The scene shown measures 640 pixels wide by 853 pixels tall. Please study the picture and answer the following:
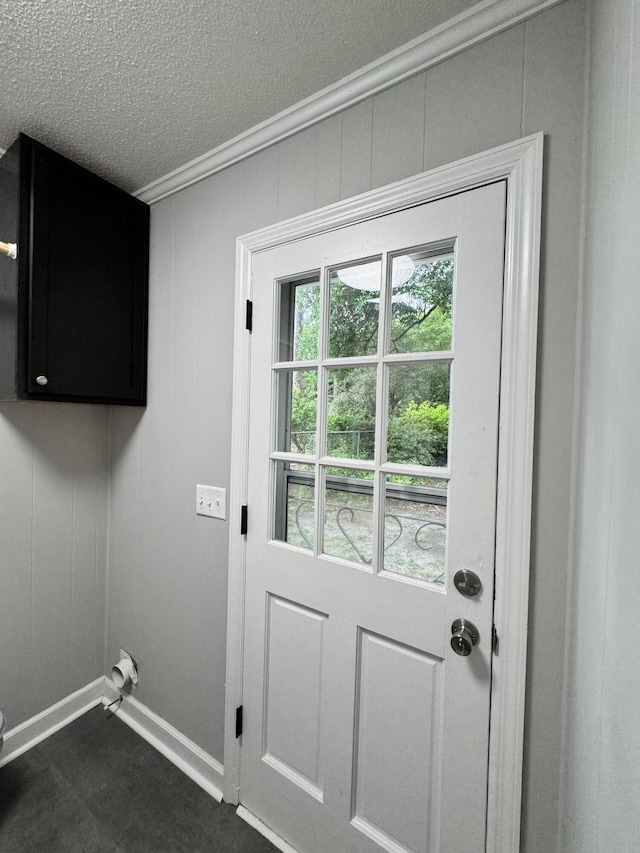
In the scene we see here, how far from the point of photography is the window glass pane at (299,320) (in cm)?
124

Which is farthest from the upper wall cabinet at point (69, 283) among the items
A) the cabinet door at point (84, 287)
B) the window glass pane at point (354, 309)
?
the window glass pane at point (354, 309)

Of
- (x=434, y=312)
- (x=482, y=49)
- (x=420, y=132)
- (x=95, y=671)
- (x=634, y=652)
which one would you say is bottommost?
(x=95, y=671)

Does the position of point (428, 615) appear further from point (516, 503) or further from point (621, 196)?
point (621, 196)

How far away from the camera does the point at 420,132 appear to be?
3.40ft

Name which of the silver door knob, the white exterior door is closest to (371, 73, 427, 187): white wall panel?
the white exterior door

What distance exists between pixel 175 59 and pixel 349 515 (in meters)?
1.40

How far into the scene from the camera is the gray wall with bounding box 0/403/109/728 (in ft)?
5.25

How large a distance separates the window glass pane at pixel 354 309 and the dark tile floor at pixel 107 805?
1677 millimetres

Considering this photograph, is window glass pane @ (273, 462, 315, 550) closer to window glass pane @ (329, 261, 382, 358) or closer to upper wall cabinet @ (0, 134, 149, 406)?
window glass pane @ (329, 261, 382, 358)

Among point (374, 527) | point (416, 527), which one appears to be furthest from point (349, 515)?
point (416, 527)

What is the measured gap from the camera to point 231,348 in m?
1.43

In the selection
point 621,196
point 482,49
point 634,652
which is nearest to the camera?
point 634,652

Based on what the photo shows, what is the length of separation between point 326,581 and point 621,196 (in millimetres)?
1124

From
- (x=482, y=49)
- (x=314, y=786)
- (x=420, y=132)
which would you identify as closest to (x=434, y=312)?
(x=420, y=132)
